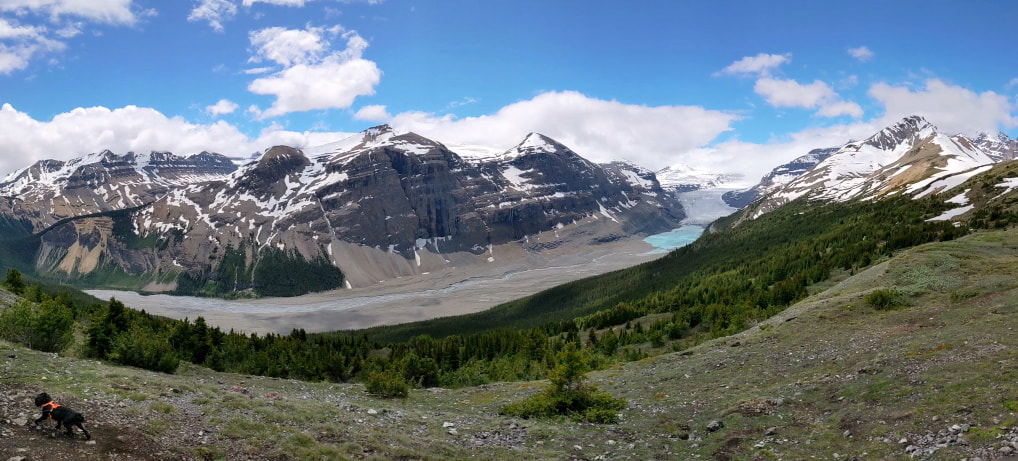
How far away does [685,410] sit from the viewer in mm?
24672

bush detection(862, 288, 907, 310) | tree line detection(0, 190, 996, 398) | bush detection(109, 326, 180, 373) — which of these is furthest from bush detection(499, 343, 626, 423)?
bush detection(862, 288, 907, 310)

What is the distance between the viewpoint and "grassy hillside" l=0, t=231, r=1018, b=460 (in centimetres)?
1564

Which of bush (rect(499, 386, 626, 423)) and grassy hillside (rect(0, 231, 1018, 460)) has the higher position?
grassy hillside (rect(0, 231, 1018, 460))

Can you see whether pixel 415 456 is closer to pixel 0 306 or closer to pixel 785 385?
pixel 785 385

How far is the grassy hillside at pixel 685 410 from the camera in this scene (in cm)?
1564

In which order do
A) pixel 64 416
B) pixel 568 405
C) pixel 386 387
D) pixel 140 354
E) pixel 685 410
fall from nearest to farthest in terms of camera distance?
pixel 64 416
pixel 685 410
pixel 568 405
pixel 140 354
pixel 386 387

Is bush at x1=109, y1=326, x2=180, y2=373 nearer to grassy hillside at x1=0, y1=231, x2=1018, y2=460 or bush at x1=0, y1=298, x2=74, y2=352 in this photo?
bush at x1=0, y1=298, x2=74, y2=352

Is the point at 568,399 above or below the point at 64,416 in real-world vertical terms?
below

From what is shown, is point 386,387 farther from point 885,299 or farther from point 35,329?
point 885,299

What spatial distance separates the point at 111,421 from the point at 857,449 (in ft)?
75.5

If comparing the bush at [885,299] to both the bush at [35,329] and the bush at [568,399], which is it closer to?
the bush at [568,399]

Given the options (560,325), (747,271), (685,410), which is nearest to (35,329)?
(685,410)

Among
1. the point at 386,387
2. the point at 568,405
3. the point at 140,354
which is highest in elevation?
the point at 140,354

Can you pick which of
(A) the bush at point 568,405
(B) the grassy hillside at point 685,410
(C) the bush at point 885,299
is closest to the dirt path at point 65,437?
(B) the grassy hillside at point 685,410
